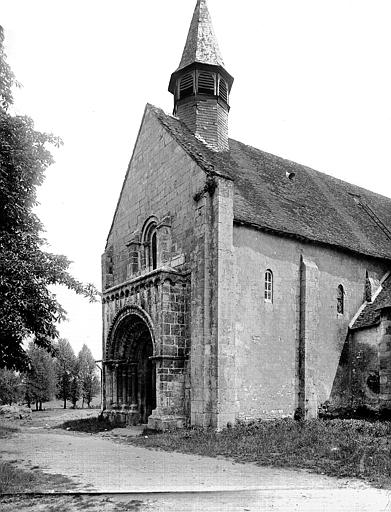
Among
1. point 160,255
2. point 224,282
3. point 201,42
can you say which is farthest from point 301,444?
point 201,42

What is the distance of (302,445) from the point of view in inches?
531

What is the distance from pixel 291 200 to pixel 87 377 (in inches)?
1910

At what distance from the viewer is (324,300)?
72.4 ft

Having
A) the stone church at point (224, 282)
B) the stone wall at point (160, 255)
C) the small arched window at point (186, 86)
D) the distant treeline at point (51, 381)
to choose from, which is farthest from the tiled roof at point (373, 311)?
the distant treeline at point (51, 381)

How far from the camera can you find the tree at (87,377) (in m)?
63.4

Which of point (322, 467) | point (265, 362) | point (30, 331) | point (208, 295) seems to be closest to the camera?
point (322, 467)

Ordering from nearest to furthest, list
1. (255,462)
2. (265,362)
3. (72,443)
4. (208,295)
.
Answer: (255,462) → (72,443) → (208,295) → (265,362)

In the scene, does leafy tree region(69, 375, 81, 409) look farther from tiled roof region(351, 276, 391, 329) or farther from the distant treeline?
tiled roof region(351, 276, 391, 329)

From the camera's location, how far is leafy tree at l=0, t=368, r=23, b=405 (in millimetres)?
56162

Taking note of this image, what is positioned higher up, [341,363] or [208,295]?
[208,295]

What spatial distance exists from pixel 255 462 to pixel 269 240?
9.97m

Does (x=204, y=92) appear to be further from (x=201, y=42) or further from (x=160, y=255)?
(x=160, y=255)

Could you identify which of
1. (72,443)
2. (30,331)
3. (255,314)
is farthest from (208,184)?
(72,443)

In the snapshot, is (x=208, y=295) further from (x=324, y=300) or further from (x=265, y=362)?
(x=324, y=300)
